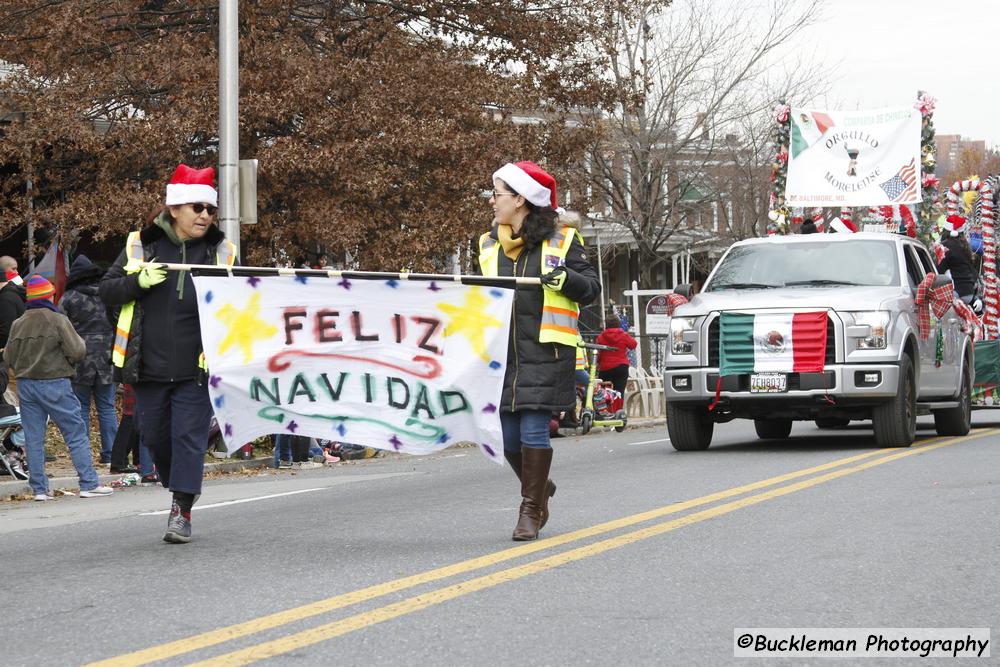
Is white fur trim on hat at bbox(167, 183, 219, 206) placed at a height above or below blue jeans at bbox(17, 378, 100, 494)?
above

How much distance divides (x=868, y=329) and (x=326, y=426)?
6.62m

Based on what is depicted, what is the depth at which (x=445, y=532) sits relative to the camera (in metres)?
8.53

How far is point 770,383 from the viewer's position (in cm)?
1349

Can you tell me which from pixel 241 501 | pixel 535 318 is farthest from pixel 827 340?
pixel 535 318

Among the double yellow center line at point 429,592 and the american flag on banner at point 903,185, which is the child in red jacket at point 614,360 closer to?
the american flag on banner at point 903,185

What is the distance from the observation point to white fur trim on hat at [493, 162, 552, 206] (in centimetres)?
794

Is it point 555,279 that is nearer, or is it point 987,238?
point 555,279

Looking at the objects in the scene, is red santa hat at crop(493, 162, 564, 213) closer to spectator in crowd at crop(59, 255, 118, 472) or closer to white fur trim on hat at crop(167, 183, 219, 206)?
white fur trim on hat at crop(167, 183, 219, 206)

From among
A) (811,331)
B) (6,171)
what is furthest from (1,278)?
(811,331)

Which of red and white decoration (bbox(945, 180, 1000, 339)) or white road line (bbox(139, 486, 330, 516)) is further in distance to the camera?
red and white decoration (bbox(945, 180, 1000, 339))

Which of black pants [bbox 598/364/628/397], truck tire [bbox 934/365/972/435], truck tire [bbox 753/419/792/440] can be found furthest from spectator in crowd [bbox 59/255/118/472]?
black pants [bbox 598/364/628/397]

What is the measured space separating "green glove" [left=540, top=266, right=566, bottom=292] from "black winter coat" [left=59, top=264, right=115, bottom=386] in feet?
24.7

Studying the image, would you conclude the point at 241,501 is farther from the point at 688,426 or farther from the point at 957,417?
the point at 957,417

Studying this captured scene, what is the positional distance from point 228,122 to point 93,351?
3596 mm
